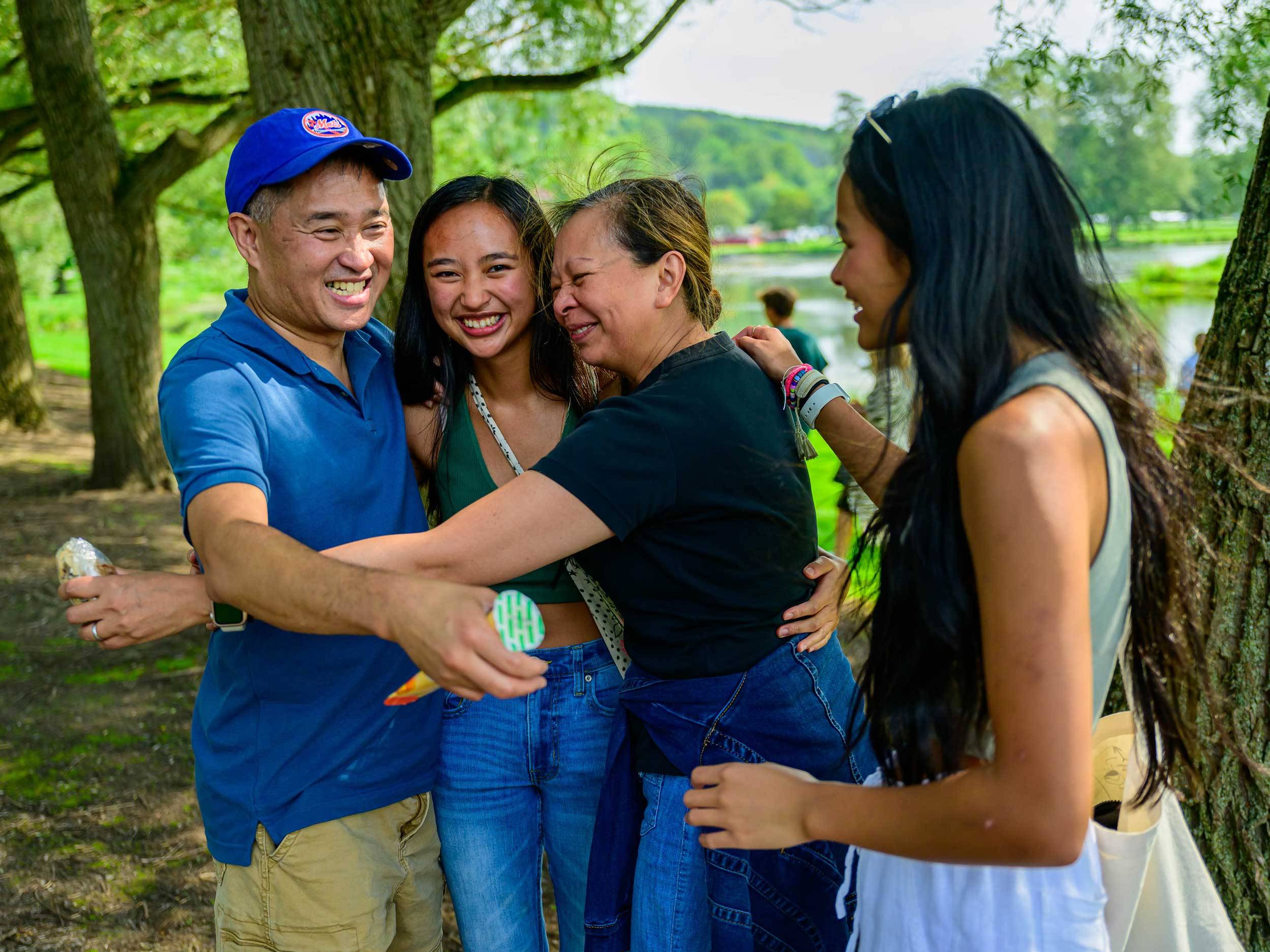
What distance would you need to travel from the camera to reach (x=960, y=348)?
53.0 inches

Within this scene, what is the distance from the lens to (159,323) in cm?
959

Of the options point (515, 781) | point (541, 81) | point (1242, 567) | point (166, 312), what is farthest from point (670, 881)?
point (166, 312)

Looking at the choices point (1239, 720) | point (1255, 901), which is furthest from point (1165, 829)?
point (1255, 901)

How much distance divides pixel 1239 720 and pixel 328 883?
2146mm

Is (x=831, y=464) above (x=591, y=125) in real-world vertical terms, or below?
below

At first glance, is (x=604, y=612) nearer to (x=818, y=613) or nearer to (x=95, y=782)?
(x=818, y=613)

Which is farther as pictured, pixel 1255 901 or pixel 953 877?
pixel 1255 901

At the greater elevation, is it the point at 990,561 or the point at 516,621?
the point at 990,561

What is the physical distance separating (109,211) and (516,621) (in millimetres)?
Answer: 9110

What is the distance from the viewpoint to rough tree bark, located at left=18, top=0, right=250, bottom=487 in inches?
334

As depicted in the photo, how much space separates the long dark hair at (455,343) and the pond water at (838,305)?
1.36 ft

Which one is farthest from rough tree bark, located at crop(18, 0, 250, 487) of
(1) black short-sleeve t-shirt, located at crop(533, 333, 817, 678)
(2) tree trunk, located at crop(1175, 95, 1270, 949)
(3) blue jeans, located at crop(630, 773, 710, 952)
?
(2) tree trunk, located at crop(1175, 95, 1270, 949)

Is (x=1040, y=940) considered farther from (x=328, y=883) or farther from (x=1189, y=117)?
(x=1189, y=117)

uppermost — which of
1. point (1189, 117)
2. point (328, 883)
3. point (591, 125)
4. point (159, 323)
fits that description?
point (591, 125)
